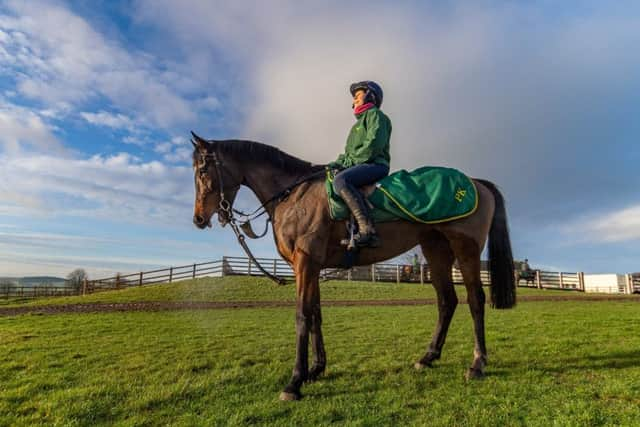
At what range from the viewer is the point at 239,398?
418 centimetres

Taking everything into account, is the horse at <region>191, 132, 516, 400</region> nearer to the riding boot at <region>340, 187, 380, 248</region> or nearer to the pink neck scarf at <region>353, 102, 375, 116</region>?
the riding boot at <region>340, 187, 380, 248</region>

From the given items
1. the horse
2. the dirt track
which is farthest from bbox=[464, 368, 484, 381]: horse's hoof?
the dirt track

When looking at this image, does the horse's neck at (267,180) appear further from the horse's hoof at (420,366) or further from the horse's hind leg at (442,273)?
the horse's hoof at (420,366)

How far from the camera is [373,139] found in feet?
16.0

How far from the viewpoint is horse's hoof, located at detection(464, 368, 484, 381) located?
15.8ft

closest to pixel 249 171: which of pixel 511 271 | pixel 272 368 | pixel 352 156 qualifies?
pixel 352 156

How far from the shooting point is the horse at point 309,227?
15.7 ft

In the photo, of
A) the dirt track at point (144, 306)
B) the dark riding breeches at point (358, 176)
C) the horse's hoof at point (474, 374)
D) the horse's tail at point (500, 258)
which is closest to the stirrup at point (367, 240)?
the dark riding breeches at point (358, 176)

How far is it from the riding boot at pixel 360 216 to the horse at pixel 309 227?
0.33 meters

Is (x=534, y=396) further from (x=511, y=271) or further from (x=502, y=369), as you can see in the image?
(x=511, y=271)

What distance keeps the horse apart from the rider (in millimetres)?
366

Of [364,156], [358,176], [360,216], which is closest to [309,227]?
[360,216]

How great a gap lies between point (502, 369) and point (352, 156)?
11.7ft

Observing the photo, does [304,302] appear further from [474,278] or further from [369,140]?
[474,278]
